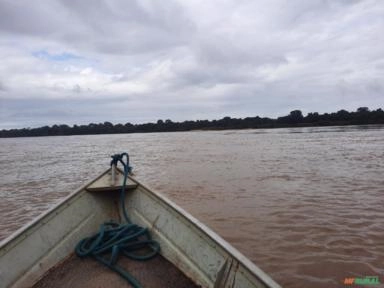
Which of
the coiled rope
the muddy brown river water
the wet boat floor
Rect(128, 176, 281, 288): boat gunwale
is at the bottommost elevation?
the muddy brown river water

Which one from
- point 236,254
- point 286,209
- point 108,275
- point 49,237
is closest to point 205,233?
point 236,254

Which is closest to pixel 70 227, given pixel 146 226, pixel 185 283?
pixel 146 226

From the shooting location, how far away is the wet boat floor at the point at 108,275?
317cm

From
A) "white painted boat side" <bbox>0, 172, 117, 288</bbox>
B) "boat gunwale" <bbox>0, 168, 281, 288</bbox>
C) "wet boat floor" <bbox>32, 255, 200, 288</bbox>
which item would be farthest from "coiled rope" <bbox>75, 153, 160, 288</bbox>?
"boat gunwale" <bbox>0, 168, 281, 288</bbox>

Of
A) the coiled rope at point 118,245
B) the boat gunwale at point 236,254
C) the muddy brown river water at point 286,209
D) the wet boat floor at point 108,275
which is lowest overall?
the muddy brown river water at point 286,209

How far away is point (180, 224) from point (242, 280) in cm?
114

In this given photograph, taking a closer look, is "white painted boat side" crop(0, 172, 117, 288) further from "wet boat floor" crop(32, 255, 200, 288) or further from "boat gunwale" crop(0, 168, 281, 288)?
"wet boat floor" crop(32, 255, 200, 288)

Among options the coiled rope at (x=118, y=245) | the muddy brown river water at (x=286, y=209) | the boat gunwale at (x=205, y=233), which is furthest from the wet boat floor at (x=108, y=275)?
the muddy brown river water at (x=286, y=209)

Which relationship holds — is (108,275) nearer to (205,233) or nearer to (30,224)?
(30,224)

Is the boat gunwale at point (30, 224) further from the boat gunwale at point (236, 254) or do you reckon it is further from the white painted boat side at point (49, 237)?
the boat gunwale at point (236, 254)

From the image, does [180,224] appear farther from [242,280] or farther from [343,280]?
[343,280]

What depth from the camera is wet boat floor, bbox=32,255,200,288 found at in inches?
125

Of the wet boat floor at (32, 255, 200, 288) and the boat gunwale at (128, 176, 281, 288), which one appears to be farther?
the wet boat floor at (32, 255, 200, 288)

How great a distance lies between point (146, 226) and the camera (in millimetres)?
4105
